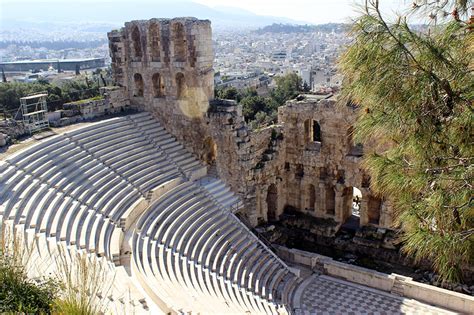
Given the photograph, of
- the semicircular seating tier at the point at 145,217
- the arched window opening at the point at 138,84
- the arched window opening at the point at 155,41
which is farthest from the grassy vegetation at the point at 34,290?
the arched window opening at the point at 138,84

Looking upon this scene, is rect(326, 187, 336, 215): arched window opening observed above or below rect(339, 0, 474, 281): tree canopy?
below

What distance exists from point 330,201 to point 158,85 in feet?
31.0

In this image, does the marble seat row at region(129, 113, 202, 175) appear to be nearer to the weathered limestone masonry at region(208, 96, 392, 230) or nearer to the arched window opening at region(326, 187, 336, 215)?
the weathered limestone masonry at region(208, 96, 392, 230)

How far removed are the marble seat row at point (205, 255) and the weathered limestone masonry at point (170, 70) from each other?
3434 mm

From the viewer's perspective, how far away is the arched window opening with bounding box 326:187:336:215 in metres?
20.2

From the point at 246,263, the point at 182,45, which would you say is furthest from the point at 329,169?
the point at 182,45

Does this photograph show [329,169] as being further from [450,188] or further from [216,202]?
[450,188]

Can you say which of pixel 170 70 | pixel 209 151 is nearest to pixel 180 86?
pixel 170 70

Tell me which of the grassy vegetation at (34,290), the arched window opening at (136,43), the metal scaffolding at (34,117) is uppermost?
the arched window opening at (136,43)

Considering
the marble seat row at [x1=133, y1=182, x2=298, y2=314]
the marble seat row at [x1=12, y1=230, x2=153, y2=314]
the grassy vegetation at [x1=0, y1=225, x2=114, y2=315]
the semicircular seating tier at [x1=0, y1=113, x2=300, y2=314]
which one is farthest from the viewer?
the marble seat row at [x1=133, y1=182, x2=298, y2=314]

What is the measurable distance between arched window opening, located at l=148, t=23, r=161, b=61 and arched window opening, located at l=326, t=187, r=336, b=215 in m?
9.53

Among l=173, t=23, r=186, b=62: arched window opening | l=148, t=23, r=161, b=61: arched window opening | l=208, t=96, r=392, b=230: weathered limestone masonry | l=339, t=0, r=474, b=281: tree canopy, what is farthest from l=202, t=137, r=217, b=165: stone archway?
l=339, t=0, r=474, b=281: tree canopy

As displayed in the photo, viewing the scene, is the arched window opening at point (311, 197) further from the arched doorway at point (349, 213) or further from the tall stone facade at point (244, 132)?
the arched doorway at point (349, 213)

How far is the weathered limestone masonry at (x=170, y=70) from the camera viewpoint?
18844 millimetres
